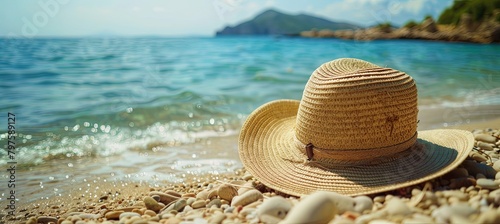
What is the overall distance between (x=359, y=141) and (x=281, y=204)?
2.60ft

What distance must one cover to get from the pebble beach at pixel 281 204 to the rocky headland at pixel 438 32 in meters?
29.9

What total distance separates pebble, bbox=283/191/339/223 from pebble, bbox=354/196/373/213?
0.21 metres

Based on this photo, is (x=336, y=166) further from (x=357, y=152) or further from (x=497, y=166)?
(x=497, y=166)

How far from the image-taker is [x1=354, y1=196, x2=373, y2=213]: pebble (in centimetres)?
236

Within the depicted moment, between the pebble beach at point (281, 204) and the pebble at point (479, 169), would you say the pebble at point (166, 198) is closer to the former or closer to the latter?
the pebble beach at point (281, 204)

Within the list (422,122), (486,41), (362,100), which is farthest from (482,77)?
(486,41)

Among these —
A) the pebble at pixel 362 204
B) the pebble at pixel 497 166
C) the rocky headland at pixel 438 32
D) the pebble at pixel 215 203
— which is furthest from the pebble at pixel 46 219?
the rocky headland at pixel 438 32

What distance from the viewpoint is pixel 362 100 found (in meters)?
2.82

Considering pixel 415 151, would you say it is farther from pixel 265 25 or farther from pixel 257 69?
pixel 265 25

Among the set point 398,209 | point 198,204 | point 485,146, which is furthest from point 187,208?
point 485,146

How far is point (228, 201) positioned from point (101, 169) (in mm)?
2030

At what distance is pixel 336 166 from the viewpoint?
9.79 feet

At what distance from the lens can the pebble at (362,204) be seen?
2356 millimetres

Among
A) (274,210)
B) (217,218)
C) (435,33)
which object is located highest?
(435,33)
